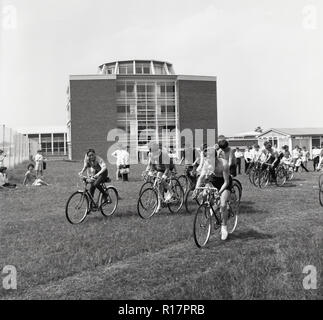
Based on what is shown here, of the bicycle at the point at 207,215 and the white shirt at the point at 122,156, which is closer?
the bicycle at the point at 207,215

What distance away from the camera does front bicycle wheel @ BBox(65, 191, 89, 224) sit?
9.15 metres

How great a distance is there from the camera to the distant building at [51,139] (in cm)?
7569

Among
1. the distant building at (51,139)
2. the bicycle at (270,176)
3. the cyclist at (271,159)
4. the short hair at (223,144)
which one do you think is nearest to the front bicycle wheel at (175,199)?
the short hair at (223,144)

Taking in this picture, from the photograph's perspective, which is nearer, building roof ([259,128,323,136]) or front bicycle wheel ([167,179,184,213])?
front bicycle wheel ([167,179,184,213])

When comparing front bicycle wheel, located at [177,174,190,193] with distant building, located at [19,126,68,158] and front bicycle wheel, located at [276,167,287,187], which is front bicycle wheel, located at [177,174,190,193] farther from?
distant building, located at [19,126,68,158]

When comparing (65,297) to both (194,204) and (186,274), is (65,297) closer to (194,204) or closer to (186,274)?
(186,274)

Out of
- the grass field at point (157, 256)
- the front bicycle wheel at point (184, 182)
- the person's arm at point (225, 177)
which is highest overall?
the person's arm at point (225, 177)

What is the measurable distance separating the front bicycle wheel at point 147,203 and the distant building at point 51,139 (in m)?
66.3

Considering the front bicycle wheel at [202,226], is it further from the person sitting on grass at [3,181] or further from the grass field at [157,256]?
the person sitting on grass at [3,181]

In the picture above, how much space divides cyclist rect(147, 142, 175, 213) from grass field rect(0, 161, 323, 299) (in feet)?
1.96

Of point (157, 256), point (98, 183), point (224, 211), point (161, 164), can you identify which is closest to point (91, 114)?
point (161, 164)

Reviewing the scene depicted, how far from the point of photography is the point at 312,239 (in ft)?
24.5

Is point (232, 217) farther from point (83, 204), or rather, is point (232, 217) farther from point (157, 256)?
point (83, 204)

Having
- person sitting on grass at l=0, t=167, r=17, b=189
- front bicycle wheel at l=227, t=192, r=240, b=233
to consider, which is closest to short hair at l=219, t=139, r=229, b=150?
front bicycle wheel at l=227, t=192, r=240, b=233
